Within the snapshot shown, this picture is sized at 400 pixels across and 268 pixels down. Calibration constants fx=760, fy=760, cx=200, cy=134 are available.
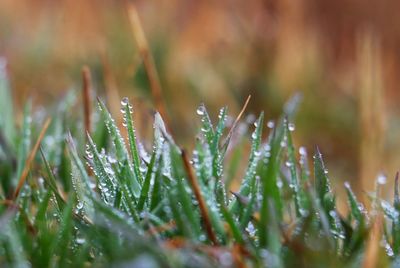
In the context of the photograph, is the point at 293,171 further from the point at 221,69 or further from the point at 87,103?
the point at 221,69

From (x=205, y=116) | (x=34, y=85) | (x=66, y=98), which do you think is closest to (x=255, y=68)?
(x=34, y=85)

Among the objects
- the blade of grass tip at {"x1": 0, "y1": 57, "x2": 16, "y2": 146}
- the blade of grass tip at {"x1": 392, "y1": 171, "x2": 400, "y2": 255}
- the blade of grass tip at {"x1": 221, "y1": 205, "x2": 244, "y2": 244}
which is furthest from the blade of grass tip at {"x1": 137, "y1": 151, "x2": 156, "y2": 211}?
the blade of grass tip at {"x1": 0, "y1": 57, "x2": 16, "y2": 146}

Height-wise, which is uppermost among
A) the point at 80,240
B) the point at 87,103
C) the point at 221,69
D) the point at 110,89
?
the point at 221,69

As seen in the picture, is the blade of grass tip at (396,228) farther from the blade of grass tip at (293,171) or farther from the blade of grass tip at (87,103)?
the blade of grass tip at (87,103)

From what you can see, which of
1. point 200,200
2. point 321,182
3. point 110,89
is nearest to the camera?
point 200,200

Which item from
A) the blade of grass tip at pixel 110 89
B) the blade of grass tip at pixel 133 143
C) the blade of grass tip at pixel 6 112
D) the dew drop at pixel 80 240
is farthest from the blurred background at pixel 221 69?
the dew drop at pixel 80 240

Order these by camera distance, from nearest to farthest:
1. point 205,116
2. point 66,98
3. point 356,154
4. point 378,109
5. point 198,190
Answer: point 198,190
point 205,116
point 66,98
point 378,109
point 356,154

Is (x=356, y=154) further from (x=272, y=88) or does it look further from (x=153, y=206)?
(x=153, y=206)

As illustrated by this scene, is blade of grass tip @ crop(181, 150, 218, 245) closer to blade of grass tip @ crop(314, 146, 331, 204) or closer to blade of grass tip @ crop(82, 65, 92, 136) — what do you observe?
blade of grass tip @ crop(314, 146, 331, 204)

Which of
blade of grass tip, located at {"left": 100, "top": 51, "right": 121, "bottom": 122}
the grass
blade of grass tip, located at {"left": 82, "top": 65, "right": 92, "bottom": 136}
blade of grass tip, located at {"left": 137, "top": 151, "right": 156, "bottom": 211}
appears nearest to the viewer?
the grass

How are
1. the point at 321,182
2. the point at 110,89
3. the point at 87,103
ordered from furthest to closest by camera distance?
the point at 110,89, the point at 87,103, the point at 321,182

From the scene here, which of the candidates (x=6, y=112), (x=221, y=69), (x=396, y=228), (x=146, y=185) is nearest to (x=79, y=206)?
(x=146, y=185)
